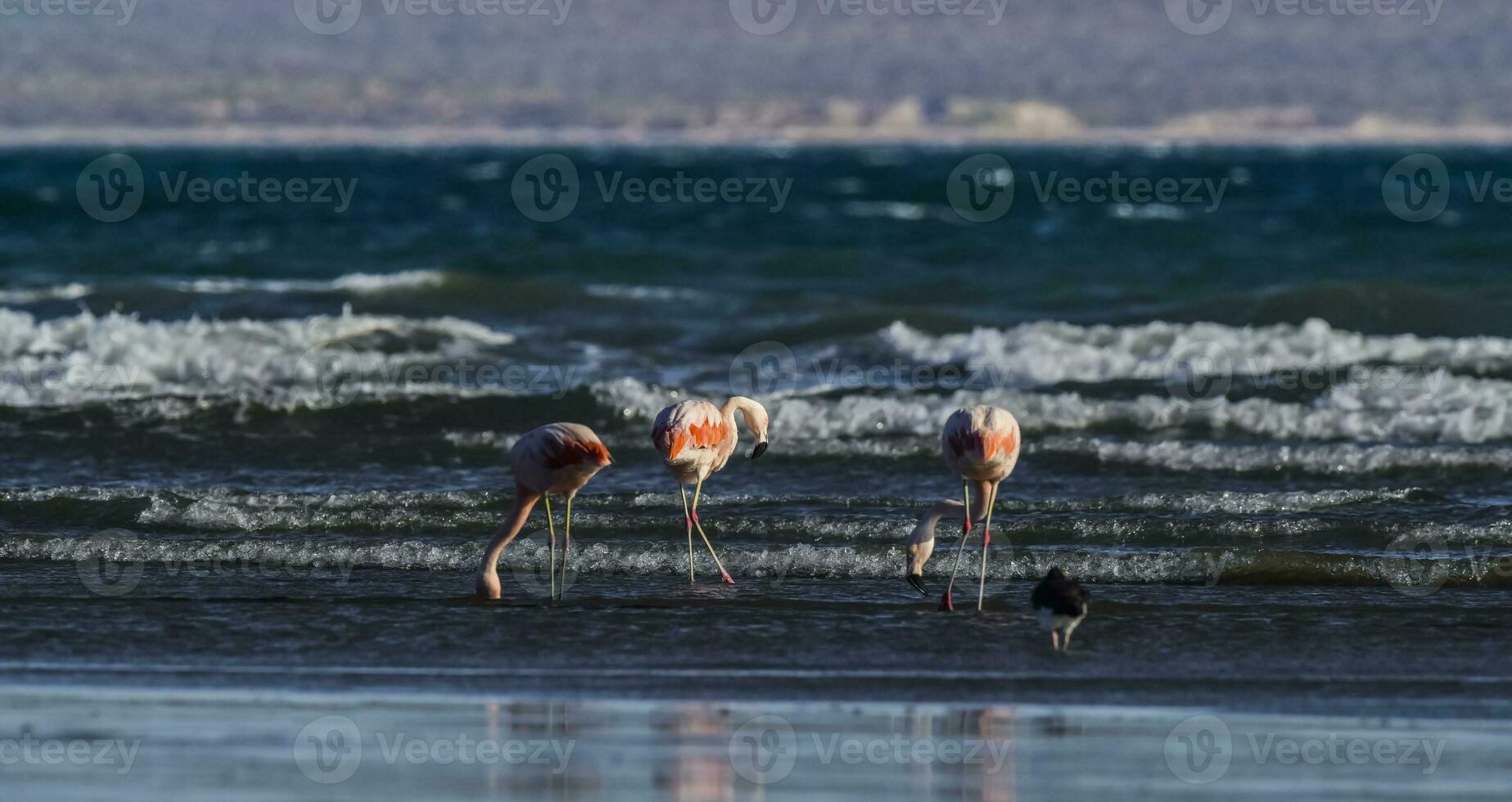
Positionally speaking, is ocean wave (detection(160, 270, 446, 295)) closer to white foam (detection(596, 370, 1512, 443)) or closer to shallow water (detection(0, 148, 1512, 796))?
shallow water (detection(0, 148, 1512, 796))

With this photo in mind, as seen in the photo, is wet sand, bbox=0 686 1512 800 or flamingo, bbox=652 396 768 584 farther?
flamingo, bbox=652 396 768 584

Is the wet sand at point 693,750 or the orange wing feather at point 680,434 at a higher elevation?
the orange wing feather at point 680,434

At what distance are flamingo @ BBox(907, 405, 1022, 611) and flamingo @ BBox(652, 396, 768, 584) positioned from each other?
0.96 meters

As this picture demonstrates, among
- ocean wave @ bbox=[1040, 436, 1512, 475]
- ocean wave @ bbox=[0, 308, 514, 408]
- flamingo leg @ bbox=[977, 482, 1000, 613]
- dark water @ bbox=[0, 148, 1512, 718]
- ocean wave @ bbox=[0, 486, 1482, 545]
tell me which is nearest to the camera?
dark water @ bbox=[0, 148, 1512, 718]

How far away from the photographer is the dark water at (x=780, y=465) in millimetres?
8461

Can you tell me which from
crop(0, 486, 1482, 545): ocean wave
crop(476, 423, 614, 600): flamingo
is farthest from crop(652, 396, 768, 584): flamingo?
crop(0, 486, 1482, 545): ocean wave

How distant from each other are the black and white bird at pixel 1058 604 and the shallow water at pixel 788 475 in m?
0.17

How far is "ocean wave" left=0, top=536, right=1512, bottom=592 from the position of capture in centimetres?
1018

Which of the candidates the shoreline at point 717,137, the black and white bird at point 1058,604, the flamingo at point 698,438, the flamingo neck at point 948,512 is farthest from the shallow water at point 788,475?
the shoreline at point 717,137

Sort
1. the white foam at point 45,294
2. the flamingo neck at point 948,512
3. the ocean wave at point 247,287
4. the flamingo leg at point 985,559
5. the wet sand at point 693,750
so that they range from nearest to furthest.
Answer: the wet sand at point 693,750
the flamingo leg at point 985,559
the flamingo neck at point 948,512
the white foam at point 45,294
the ocean wave at point 247,287

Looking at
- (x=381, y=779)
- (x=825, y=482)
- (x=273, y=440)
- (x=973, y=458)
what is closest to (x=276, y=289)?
(x=273, y=440)

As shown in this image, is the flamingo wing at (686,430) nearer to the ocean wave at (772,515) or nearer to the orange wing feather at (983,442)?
the ocean wave at (772,515)

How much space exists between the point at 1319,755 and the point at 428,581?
16.4 ft

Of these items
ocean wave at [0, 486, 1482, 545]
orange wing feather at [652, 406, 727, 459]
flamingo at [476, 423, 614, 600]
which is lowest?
ocean wave at [0, 486, 1482, 545]
